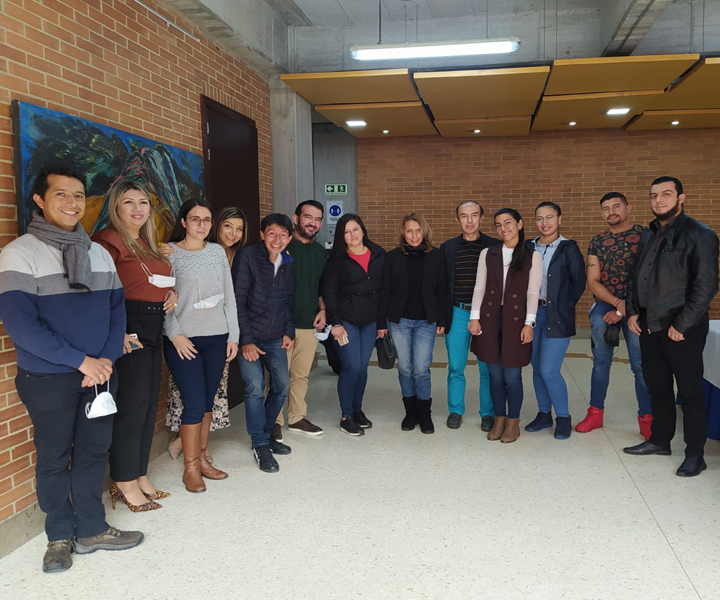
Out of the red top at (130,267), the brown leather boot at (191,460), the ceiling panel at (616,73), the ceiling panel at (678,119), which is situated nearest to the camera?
the red top at (130,267)

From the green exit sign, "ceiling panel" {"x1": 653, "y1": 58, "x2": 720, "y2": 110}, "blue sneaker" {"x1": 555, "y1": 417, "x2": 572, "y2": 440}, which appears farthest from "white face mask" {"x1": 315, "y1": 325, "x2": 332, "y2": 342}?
the green exit sign

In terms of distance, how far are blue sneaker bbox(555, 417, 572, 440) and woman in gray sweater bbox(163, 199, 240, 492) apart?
8.02 ft

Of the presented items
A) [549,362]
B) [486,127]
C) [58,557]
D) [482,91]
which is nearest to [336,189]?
[486,127]

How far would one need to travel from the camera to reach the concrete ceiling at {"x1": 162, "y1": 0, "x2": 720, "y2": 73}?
214 inches

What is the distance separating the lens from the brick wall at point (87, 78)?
2.60m

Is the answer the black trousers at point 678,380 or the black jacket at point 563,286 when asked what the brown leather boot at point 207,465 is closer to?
the black jacket at point 563,286

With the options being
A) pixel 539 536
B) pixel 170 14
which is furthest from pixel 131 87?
pixel 539 536

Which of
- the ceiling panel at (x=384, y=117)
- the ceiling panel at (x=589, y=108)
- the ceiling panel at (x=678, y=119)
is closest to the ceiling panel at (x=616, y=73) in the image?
the ceiling panel at (x=589, y=108)

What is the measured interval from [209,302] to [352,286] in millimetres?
1138

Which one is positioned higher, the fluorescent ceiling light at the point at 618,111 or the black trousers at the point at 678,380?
the fluorescent ceiling light at the point at 618,111

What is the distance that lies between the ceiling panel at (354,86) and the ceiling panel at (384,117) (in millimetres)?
151

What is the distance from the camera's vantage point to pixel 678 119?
7.33m

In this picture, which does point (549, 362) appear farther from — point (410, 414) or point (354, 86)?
point (354, 86)

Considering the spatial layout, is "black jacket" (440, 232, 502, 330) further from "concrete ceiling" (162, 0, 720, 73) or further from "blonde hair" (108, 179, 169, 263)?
"concrete ceiling" (162, 0, 720, 73)
